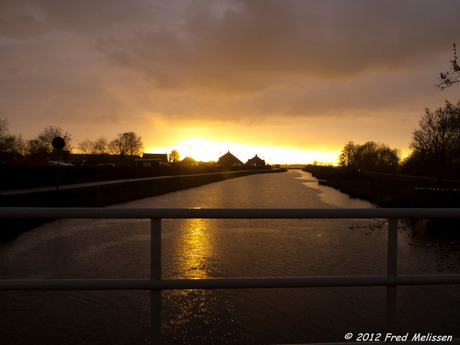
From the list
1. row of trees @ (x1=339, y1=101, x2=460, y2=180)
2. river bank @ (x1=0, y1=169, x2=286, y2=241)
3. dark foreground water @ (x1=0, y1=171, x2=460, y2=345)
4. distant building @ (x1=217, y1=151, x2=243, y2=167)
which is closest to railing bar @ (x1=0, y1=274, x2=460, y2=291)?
dark foreground water @ (x1=0, y1=171, x2=460, y2=345)

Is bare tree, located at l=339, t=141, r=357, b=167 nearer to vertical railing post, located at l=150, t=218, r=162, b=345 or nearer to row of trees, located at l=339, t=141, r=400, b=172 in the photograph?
row of trees, located at l=339, t=141, r=400, b=172

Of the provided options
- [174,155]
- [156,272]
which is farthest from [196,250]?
[174,155]

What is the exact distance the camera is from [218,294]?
7.75 metres

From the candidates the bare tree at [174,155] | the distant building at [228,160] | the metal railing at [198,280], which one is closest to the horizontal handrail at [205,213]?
the metal railing at [198,280]

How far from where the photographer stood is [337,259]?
11.3 m

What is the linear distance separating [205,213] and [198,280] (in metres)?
0.38

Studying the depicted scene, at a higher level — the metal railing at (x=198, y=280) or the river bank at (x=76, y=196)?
the metal railing at (x=198, y=280)

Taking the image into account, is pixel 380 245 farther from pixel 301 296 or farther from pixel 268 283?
pixel 268 283

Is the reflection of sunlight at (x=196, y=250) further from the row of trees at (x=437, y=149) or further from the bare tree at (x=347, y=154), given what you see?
the bare tree at (x=347, y=154)

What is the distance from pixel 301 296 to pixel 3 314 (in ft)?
20.1

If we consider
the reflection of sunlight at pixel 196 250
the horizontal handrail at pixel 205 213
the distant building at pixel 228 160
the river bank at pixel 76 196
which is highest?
the distant building at pixel 228 160

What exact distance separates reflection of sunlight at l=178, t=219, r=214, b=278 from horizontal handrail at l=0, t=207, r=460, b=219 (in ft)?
24.6

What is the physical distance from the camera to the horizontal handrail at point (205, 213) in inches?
73.6

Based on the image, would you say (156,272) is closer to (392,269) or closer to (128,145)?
(392,269)
